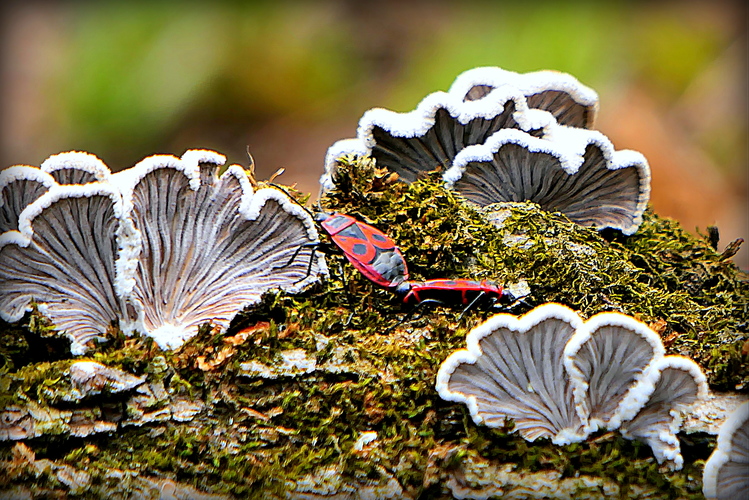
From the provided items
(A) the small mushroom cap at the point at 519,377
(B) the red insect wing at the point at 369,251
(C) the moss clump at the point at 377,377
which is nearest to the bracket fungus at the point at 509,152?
(C) the moss clump at the point at 377,377

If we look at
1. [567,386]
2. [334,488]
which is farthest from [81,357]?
[567,386]

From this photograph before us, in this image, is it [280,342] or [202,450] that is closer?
[202,450]

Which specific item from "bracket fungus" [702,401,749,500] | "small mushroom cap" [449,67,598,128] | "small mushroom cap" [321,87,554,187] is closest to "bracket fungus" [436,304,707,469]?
"bracket fungus" [702,401,749,500]

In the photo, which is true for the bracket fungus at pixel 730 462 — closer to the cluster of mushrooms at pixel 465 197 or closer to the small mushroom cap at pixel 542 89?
the cluster of mushrooms at pixel 465 197

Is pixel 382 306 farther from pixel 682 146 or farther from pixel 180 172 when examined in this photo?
pixel 682 146

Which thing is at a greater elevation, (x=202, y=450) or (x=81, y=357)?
(x=81, y=357)

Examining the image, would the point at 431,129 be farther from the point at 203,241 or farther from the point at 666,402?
the point at 666,402

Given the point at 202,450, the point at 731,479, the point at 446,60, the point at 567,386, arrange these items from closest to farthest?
the point at 731,479
the point at 567,386
the point at 202,450
the point at 446,60

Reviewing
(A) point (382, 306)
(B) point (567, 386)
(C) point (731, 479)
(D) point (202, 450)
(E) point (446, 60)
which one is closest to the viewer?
(C) point (731, 479)
